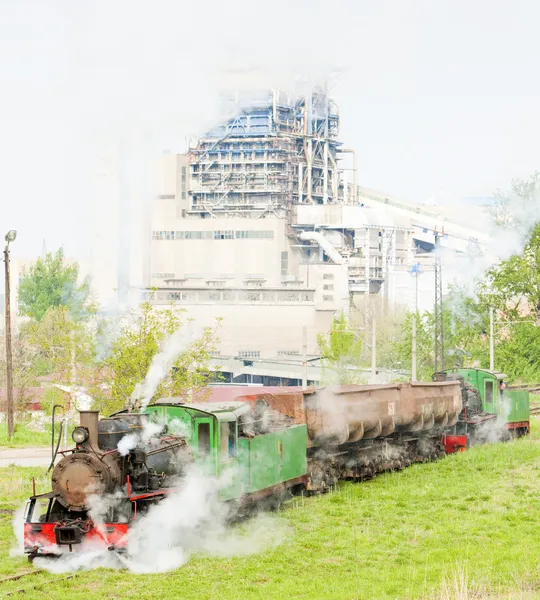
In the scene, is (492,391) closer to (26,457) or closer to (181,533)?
(26,457)

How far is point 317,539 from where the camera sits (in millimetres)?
20500

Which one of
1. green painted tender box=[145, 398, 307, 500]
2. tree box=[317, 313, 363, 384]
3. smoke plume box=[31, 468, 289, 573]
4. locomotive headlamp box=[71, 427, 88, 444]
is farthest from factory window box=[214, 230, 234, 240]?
locomotive headlamp box=[71, 427, 88, 444]

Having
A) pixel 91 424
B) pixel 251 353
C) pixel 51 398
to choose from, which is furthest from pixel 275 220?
pixel 91 424

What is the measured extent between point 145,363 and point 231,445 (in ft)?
63.2

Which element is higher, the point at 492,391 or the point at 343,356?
the point at 343,356

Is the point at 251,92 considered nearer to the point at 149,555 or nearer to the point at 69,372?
the point at 69,372

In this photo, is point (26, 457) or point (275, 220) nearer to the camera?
point (26, 457)

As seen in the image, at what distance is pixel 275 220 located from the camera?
130750 mm

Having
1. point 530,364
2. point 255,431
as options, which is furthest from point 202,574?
point 530,364

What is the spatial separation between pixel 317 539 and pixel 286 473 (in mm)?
3960

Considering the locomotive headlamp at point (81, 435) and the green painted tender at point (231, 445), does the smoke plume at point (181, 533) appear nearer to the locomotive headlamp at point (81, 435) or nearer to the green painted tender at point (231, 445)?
the green painted tender at point (231, 445)

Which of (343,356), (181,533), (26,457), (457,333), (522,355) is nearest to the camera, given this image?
(181,533)

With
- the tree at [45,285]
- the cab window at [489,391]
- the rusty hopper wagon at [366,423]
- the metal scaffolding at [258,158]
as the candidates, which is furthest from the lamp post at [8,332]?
the metal scaffolding at [258,158]

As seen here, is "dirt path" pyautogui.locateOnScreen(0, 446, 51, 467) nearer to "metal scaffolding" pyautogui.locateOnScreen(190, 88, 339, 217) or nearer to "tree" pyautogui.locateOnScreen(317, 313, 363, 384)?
"tree" pyautogui.locateOnScreen(317, 313, 363, 384)
